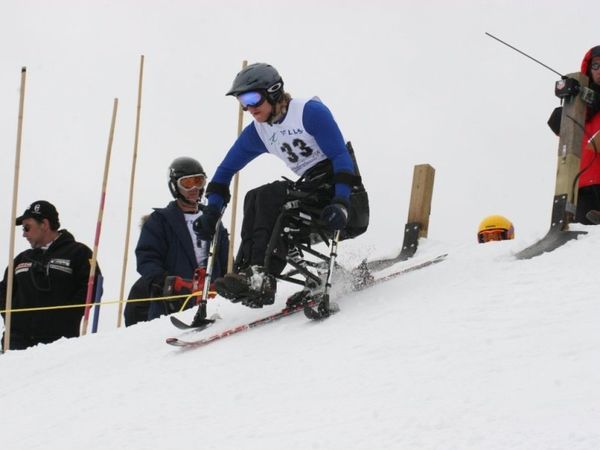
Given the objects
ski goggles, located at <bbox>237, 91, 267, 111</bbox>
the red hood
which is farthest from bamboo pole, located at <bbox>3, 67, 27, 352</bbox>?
the red hood

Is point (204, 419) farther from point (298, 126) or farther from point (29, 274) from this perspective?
point (29, 274)

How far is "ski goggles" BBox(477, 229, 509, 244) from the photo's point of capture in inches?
309

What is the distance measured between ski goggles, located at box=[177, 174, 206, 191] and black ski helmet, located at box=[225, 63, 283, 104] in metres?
1.73

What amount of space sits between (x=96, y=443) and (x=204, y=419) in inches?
17.3

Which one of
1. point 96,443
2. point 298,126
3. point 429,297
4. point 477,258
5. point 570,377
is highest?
point 298,126

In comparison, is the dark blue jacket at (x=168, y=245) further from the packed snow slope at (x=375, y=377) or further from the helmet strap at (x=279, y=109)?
the helmet strap at (x=279, y=109)

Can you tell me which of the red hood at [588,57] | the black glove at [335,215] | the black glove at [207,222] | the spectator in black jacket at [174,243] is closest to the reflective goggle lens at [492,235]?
the red hood at [588,57]

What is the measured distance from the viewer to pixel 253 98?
5066 mm

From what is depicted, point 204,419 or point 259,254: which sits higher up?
point 259,254

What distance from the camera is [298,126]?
5.11m

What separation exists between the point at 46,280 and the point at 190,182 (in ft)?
4.43

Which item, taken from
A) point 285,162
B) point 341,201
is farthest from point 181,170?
point 341,201

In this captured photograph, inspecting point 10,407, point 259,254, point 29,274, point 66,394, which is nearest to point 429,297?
point 259,254

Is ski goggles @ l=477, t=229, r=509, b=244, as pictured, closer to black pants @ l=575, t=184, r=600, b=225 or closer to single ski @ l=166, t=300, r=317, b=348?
black pants @ l=575, t=184, r=600, b=225
